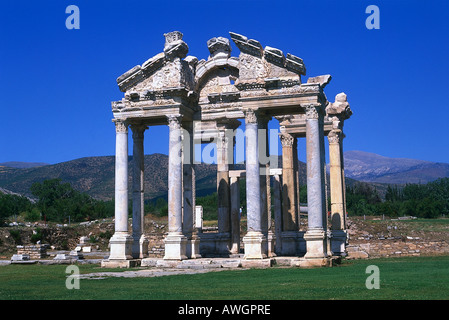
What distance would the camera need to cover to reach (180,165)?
2778 cm

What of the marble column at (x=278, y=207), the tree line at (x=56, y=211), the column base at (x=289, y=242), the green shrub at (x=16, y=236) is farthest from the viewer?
the tree line at (x=56, y=211)

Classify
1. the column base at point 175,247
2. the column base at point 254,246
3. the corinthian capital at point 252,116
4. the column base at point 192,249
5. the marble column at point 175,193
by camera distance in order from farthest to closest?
the column base at point 192,249
the marble column at point 175,193
the column base at point 175,247
the corinthian capital at point 252,116
the column base at point 254,246

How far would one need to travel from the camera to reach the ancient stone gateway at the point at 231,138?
2594cm

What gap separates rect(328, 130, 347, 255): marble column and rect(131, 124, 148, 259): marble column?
10.5m

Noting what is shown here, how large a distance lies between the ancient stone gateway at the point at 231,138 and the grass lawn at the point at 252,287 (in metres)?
5.05

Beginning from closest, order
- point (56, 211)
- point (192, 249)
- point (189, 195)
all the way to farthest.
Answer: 1. point (192, 249)
2. point (189, 195)
3. point (56, 211)

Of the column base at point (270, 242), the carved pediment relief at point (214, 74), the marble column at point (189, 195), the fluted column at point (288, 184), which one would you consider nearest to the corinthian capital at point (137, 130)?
the carved pediment relief at point (214, 74)

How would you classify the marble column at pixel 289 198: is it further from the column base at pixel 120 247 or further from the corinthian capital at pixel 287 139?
the column base at pixel 120 247

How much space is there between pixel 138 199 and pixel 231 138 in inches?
244

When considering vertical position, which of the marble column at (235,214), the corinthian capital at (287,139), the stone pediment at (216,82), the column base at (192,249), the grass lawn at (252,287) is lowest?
the grass lawn at (252,287)

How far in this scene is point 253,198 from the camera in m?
26.3

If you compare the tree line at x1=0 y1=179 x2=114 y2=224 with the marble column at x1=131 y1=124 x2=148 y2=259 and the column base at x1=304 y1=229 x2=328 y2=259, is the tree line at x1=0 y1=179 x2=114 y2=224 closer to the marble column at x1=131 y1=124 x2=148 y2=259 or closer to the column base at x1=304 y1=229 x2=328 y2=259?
the marble column at x1=131 y1=124 x2=148 y2=259

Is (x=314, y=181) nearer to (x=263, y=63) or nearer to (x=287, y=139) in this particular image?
(x=263, y=63)

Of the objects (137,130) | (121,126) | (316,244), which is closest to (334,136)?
(316,244)
